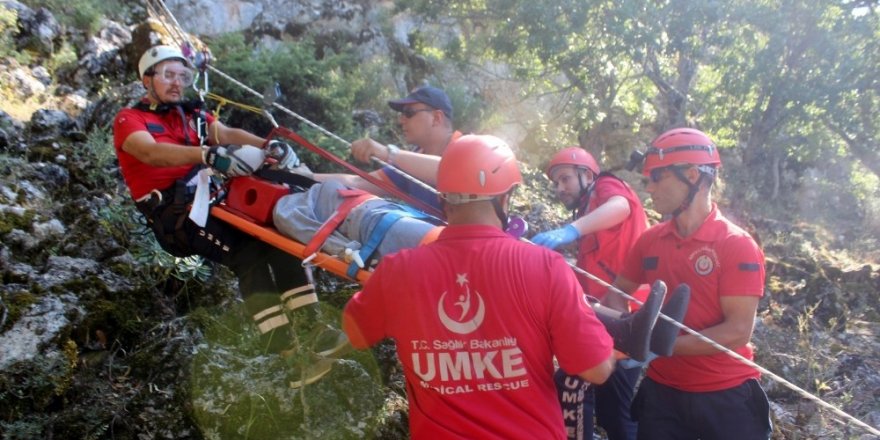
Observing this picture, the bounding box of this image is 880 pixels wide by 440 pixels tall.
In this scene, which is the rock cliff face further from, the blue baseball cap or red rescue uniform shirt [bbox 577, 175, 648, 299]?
the blue baseball cap

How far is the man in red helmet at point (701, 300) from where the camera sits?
2.51 metres

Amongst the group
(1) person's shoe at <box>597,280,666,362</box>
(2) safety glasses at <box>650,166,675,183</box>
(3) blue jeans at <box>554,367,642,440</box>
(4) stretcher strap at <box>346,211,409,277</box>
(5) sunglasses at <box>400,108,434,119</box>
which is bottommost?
(3) blue jeans at <box>554,367,642,440</box>

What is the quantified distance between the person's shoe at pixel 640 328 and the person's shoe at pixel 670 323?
0.36 feet

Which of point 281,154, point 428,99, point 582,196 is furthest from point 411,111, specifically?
point 582,196

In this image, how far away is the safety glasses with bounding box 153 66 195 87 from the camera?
3.83 m

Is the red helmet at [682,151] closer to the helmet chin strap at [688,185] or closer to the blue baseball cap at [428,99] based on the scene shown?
the helmet chin strap at [688,185]

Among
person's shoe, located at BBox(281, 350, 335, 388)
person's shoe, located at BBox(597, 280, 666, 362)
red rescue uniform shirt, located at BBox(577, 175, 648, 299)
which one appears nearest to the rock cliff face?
person's shoe, located at BBox(281, 350, 335, 388)

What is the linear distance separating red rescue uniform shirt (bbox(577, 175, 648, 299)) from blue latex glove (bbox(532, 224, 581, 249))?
36cm

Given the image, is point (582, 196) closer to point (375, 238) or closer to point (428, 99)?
point (428, 99)

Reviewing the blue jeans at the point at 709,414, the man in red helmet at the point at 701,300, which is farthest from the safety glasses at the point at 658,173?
the blue jeans at the point at 709,414

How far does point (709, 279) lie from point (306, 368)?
2291 mm

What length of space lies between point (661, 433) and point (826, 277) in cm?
580

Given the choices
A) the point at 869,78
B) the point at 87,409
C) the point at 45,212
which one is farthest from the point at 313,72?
the point at 869,78

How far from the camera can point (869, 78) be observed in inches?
370
